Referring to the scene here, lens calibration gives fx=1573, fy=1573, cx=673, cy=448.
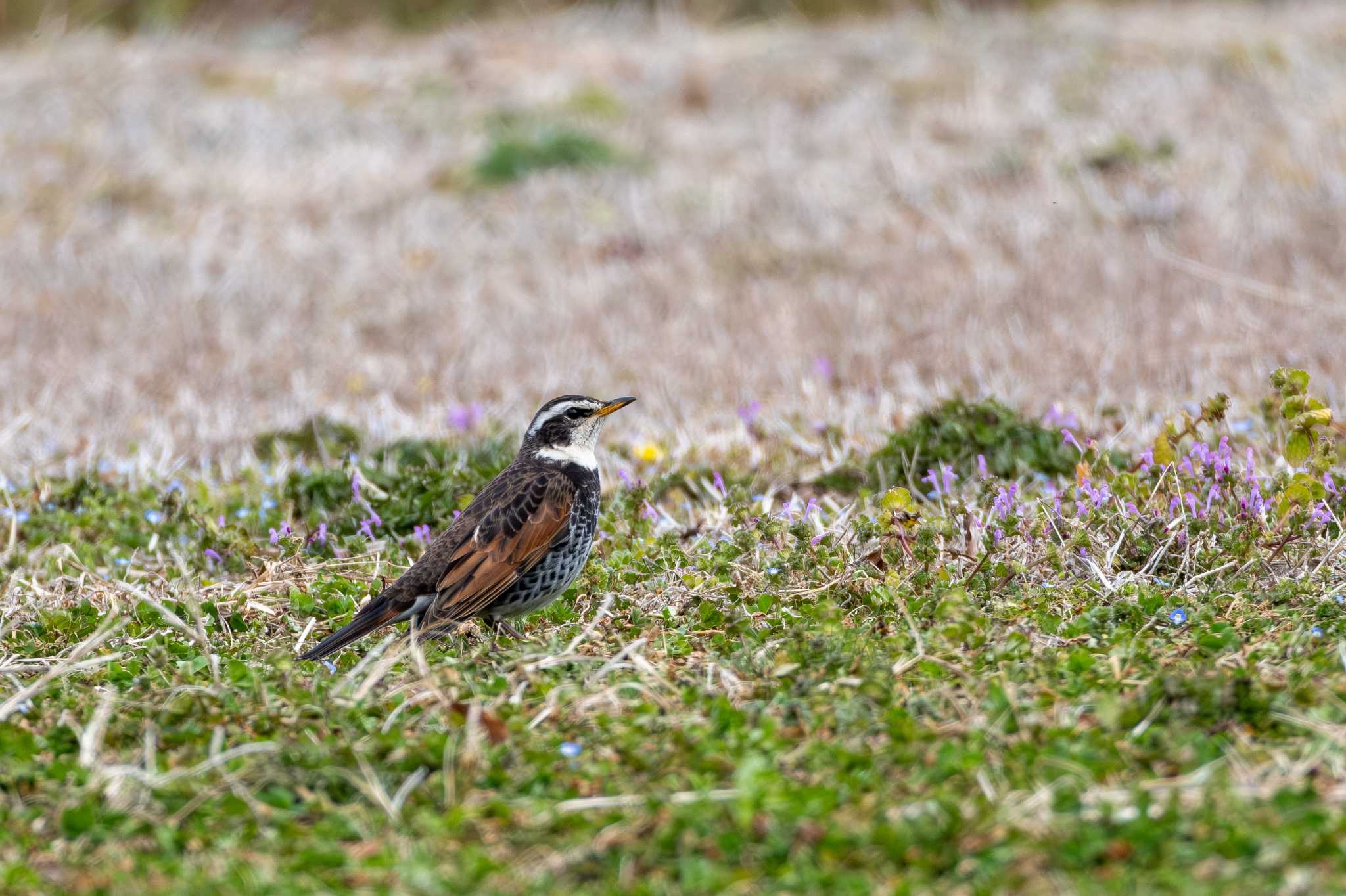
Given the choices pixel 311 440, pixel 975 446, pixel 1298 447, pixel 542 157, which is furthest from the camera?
pixel 542 157

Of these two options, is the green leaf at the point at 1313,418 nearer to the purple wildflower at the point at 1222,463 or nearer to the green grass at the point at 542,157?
the purple wildflower at the point at 1222,463

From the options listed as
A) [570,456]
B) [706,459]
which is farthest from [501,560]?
[706,459]

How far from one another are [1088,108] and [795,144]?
3.01 metres

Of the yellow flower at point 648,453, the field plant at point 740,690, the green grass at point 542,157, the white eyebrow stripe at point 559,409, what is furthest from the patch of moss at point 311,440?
the green grass at point 542,157

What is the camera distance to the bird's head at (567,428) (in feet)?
20.5

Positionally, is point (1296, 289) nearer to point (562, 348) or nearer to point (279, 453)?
point (562, 348)

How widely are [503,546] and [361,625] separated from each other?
564mm

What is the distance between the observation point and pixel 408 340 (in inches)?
460

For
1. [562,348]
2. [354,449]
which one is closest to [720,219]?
[562,348]

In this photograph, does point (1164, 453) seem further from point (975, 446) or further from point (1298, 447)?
point (975, 446)

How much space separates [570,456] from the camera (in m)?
6.23

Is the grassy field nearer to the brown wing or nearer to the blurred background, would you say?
the blurred background

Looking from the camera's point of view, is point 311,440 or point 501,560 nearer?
point 501,560

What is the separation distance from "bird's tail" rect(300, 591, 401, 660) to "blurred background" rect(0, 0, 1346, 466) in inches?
126
